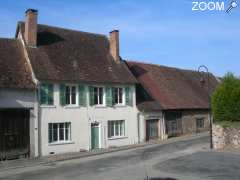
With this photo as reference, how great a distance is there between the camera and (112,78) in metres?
30.4

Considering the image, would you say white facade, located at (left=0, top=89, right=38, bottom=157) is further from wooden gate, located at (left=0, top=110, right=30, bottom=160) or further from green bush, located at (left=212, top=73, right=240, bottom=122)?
green bush, located at (left=212, top=73, right=240, bottom=122)

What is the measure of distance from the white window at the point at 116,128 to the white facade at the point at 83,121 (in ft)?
0.93

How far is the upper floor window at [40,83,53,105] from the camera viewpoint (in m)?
26.2

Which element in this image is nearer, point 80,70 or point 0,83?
point 0,83

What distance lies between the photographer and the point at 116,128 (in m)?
31.0

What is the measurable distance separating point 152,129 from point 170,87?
22.0 feet

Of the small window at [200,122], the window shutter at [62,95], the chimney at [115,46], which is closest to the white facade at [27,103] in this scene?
the window shutter at [62,95]

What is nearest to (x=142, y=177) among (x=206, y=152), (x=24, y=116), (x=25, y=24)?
(x=206, y=152)

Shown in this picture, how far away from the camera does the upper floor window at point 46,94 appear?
86.0 feet

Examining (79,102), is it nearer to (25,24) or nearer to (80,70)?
(80,70)

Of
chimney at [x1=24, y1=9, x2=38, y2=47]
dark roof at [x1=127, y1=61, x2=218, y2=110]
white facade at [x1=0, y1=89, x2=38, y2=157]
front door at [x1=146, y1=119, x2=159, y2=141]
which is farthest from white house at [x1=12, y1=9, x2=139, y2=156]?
dark roof at [x1=127, y1=61, x2=218, y2=110]

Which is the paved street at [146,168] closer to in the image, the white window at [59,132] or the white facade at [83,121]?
the white facade at [83,121]

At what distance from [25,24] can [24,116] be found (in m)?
7.14

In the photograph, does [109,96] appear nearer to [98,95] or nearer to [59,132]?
[98,95]
